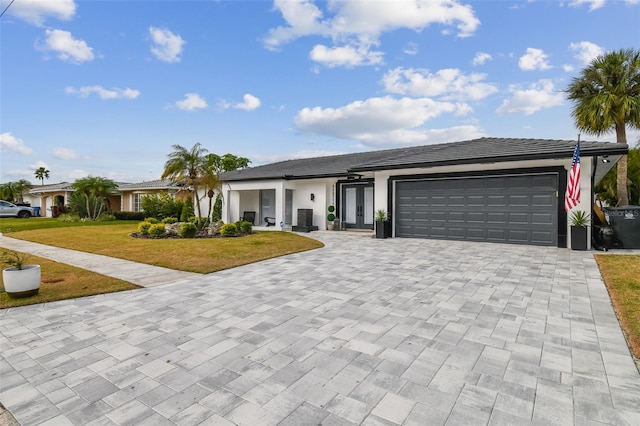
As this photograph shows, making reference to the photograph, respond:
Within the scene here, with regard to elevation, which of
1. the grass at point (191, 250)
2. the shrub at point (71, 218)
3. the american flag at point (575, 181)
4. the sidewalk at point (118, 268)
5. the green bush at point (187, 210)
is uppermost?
the american flag at point (575, 181)

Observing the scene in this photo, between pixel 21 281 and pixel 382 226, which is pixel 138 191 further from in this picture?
pixel 21 281

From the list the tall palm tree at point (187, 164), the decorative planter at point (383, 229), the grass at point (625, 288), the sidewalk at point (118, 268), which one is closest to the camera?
the grass at point (625, 288)

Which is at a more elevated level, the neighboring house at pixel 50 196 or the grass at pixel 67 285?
the neighboring house at pixel 50 196

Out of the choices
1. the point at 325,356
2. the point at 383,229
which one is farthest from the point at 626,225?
the point at 325,356

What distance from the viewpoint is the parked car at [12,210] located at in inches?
1017

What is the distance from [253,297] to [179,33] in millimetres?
9976

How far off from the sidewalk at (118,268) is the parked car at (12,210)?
22135 millimetres

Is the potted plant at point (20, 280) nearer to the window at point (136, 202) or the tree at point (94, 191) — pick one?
the tree at point (94, 191)

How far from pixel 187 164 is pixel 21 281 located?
10815 mm

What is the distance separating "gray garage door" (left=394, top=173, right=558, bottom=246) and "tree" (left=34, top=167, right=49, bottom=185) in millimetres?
63007

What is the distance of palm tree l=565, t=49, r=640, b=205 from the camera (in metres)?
15.1

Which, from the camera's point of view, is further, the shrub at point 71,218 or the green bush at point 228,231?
the shrub at point 71,218

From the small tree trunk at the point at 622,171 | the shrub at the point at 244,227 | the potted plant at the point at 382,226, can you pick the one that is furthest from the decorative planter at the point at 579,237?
the shrub at the point at 244,227

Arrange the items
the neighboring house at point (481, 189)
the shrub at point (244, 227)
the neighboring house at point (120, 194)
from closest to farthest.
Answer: the neighboring house at point (481, 189)
the shrub at point (244, 227)
the neighboring house at point (120, 194)
